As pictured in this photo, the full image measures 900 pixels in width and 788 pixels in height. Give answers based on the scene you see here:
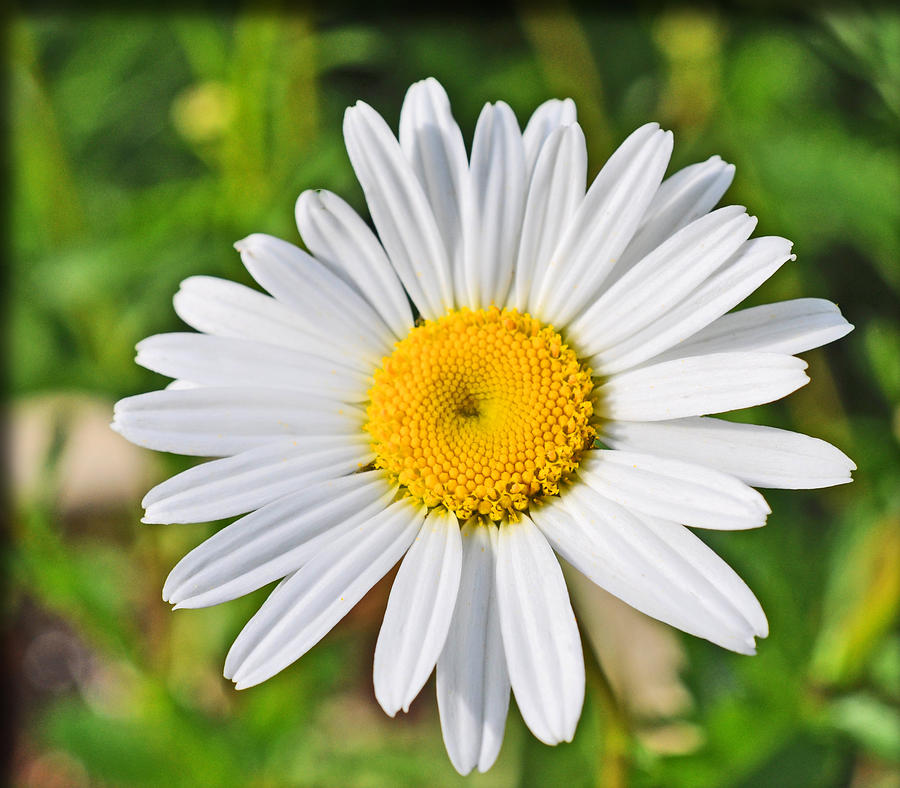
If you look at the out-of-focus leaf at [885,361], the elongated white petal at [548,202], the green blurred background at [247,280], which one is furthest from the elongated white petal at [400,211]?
the out-of-focus leaf at [885,361]

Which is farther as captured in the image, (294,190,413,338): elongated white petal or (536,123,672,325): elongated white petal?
(294,190,413,338): elongated white petal

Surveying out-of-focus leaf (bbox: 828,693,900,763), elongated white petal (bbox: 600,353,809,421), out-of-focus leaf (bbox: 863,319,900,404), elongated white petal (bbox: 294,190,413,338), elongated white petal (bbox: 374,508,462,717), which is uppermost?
elongated white petal (bbox: 294,190,413,338)

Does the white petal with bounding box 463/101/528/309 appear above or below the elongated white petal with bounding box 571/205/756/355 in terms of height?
above

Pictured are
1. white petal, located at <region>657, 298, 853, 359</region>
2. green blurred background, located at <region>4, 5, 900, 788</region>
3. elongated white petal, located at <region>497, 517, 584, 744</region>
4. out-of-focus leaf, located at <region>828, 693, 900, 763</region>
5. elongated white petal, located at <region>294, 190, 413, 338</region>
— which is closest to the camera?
elongated white petal, located at <region>497, 517, 584, 744</region>

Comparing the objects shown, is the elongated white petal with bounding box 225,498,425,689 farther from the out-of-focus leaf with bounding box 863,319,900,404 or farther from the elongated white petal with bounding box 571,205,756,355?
the out-of-focus leaf with bounding box 863,319,900,404

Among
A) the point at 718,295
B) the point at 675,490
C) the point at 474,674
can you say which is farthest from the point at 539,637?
the point at 718,295

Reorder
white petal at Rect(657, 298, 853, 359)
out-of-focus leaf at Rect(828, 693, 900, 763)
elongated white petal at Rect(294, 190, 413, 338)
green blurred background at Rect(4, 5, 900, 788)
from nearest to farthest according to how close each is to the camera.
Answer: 1. white petal at Rect(657, 298, 853, 359)
2. elongated white petal at Rect(294, 190, 413, 338)
3. out-of-focus leaf at Rect(828, 693, 900, 763)
4. green blurred background at Rect(4, 5, 900, 788)

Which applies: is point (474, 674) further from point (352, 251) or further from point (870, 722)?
point (870, 722)

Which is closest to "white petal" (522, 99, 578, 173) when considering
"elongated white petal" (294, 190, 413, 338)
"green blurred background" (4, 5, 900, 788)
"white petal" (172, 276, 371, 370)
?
"elongated white petal" (294, 190, 413, 338)
